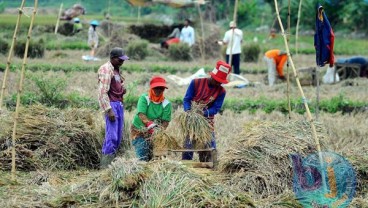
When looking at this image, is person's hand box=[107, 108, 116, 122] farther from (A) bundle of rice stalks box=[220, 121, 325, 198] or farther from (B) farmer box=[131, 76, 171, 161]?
(A) bundle of rice stalks box=[220, 121, 325, 198]

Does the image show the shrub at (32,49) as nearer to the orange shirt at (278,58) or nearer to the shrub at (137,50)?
the shrub at (137,50)

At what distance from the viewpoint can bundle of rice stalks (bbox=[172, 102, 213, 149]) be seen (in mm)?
6992

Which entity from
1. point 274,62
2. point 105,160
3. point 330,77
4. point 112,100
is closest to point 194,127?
point 112,100

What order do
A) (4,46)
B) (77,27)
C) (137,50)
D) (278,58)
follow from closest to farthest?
(278,58) < (4,46) < (137,50) < (77,27)

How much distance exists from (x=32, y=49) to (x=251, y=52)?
6.12m

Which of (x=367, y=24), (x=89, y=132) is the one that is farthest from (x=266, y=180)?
(x=367, y=24)

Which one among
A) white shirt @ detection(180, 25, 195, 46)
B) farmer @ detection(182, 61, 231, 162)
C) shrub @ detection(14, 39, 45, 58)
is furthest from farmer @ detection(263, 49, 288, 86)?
farmer @ detection(182, 61, 231, 162)

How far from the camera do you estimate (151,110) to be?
284 inches

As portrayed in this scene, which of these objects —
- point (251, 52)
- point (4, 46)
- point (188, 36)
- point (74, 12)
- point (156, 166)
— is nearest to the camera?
point (156, 166)

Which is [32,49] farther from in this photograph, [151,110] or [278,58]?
[151,110]

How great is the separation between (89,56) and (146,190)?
13798 millimetres

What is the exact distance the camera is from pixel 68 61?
17.9 meters

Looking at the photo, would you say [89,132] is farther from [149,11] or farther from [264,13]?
[149,11]

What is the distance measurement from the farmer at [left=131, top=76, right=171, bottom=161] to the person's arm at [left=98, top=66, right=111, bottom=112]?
323 mm
